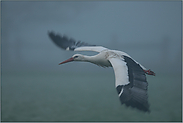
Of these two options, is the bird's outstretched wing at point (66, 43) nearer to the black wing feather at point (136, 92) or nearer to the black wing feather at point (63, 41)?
the black wing feather at point (63, 41)

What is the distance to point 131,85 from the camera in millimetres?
3646

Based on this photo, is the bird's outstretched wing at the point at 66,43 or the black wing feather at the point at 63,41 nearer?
the bird's outstretched wing at the point at 66,43

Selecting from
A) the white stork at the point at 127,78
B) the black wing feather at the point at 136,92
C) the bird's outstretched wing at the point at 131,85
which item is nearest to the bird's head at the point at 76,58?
the white stork at the point at 127,78

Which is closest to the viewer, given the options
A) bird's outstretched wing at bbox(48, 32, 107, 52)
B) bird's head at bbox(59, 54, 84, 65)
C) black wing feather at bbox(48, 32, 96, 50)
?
bird's head at bbox(59, 54, 84, 65)

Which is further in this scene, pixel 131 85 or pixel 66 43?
pixel 66 43

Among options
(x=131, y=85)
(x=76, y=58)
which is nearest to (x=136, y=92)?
(x=131, y=85)

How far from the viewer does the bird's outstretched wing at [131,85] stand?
10.8 ft

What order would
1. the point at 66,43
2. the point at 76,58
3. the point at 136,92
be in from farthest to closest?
the point at 66,43, the point at 76,58, the point at 136,92

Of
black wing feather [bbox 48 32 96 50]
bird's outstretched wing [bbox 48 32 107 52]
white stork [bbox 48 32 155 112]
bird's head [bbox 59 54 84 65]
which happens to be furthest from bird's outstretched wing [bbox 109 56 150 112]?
black wing feather [bbox 48 32 96 50]

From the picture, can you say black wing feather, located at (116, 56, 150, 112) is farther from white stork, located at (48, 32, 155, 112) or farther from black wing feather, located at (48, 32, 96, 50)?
black wing feather, located at (48, 32, 96, 50)

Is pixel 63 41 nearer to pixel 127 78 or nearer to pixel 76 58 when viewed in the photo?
pixel 76 58

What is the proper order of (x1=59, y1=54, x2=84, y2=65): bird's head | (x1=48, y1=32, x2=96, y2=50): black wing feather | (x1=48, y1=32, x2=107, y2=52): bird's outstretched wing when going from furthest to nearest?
1. (x1=48, y1=32, x2=96, y2=50): black wing feather
2. (x1=48, y1=32, x2=107, y2=52): bird's outstretched wing
3. (x1=59, y1=54, x2=84, y2=65): bird's head

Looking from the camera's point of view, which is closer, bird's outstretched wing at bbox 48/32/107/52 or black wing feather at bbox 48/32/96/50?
bird's outstretched wing at bbox 48/32/107/52

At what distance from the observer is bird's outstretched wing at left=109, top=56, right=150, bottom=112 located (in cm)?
329
